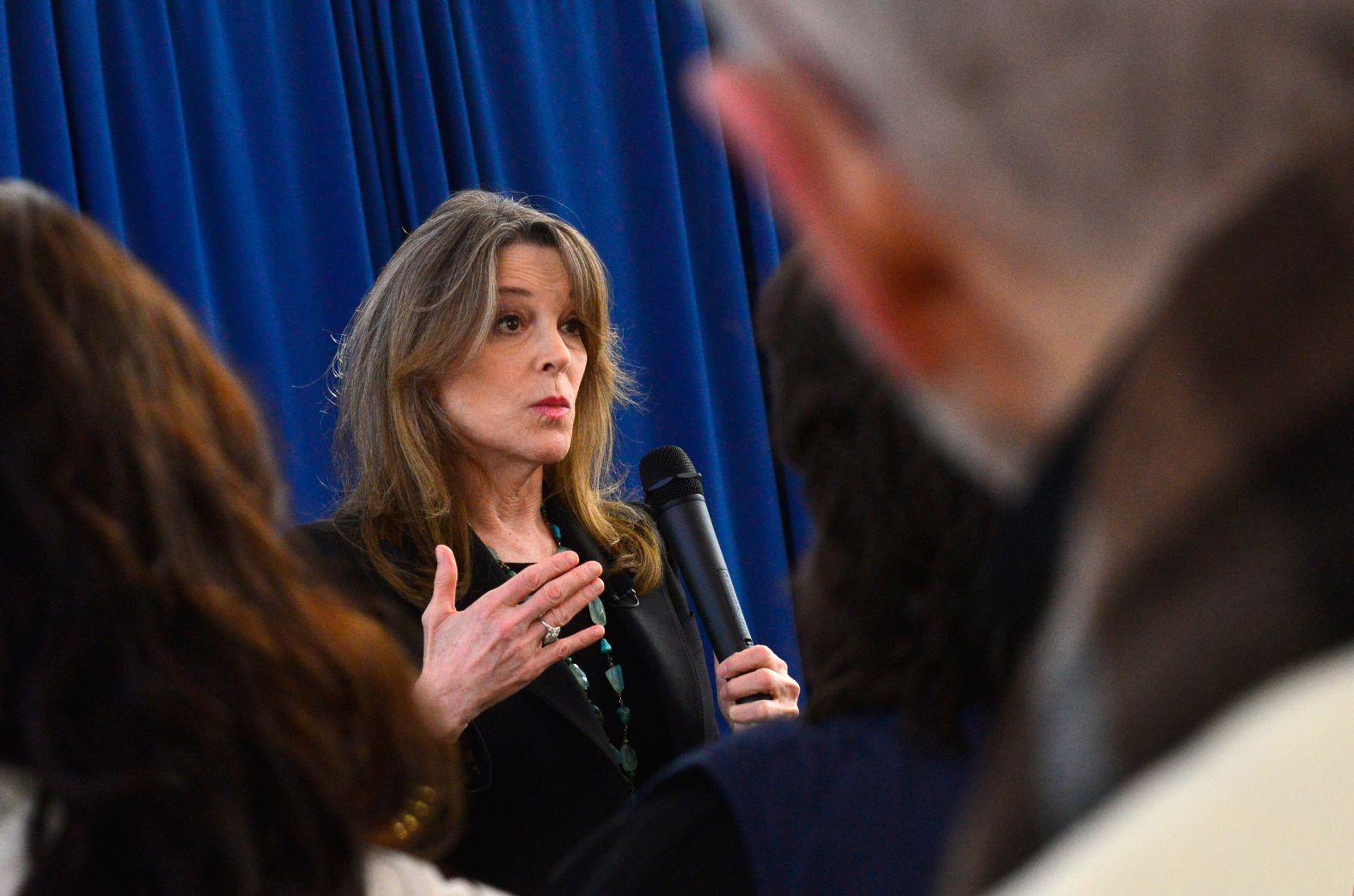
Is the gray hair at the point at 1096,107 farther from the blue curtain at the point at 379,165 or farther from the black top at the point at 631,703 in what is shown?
the blue curtain at the point at 379,165

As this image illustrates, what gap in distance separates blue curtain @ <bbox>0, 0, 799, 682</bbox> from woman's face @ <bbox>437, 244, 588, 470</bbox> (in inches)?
27.0

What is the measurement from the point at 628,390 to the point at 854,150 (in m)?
2.70

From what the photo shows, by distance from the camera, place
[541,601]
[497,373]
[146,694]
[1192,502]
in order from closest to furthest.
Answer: [1192,502] → [146,694] → [541,601] → [497,373]

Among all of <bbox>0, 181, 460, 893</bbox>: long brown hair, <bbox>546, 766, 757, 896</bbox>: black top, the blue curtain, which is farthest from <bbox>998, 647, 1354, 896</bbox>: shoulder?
the blue curtain

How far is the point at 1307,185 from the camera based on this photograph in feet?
0.40

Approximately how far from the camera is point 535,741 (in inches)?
59.4

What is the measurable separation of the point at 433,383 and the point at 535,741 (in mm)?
530

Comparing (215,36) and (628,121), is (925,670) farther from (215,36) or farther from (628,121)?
(628,121)

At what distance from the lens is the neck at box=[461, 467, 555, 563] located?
175 centimetres

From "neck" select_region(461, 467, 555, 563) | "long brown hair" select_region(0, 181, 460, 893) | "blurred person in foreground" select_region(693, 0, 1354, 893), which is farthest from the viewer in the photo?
"neck" select_region(461, 467, 555, 563)

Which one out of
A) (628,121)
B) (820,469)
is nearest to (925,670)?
(820,469)

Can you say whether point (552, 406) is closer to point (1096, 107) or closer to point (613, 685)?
point (613, 685)

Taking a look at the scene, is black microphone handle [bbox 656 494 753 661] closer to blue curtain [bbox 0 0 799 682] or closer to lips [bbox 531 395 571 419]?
lips [bbox 531 395 571 419]

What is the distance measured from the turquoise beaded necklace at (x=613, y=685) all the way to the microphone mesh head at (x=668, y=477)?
165 mm
